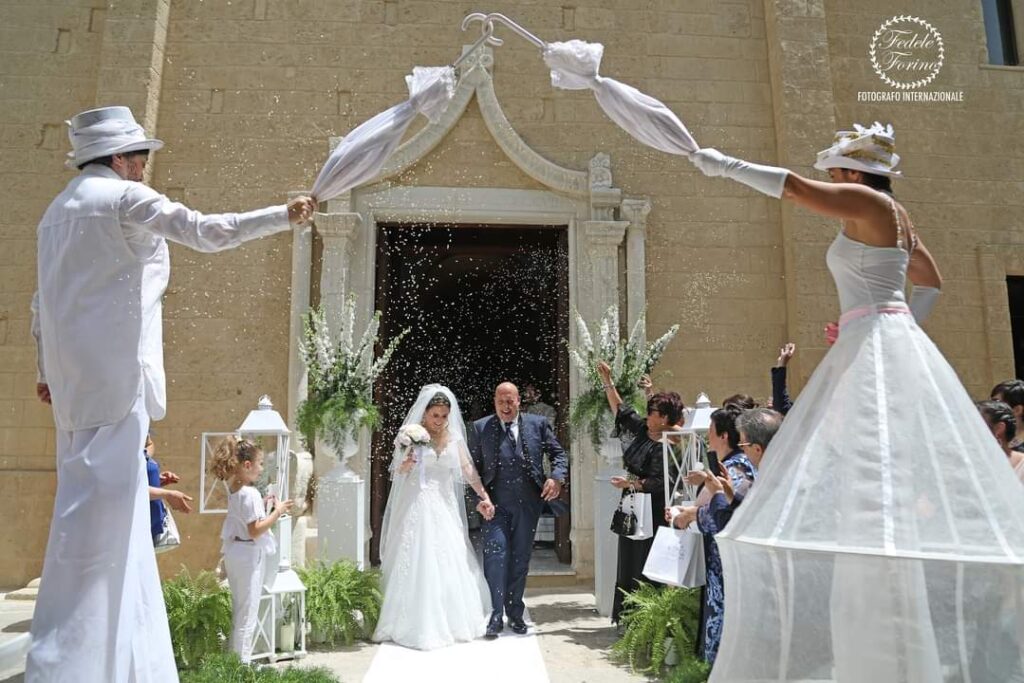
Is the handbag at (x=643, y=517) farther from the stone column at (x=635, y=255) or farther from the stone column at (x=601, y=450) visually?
the stone column at (x=635, y=255)

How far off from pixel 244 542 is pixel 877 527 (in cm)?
357

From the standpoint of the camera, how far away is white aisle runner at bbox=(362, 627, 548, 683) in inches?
169

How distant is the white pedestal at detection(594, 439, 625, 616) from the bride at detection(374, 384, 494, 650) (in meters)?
1.00

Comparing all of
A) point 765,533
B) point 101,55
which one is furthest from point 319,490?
point 101,55

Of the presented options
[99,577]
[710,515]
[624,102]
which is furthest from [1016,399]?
[99,577]

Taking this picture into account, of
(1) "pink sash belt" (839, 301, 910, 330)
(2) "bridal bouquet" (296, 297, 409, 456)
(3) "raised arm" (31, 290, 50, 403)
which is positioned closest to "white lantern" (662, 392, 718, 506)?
(1) "pink sash belt" (839, 301, 910, 330)

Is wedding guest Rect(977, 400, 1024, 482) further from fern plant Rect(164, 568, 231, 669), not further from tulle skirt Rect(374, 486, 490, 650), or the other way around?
fern plant Rect(164, 568, 231, 669)

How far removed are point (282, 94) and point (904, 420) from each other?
719 cm

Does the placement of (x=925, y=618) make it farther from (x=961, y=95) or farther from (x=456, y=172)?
(x=961, y=95)

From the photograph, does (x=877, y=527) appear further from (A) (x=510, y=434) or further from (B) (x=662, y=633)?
(A) (x=510, y=434)

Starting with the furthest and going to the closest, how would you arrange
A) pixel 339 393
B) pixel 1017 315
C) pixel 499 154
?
pixel 1017 315
pixel 499 154
pixel 339 393

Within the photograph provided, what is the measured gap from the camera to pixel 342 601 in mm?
5105

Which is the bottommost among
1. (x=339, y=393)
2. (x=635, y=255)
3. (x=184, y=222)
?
(x=339, y=393)

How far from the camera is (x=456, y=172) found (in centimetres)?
795
